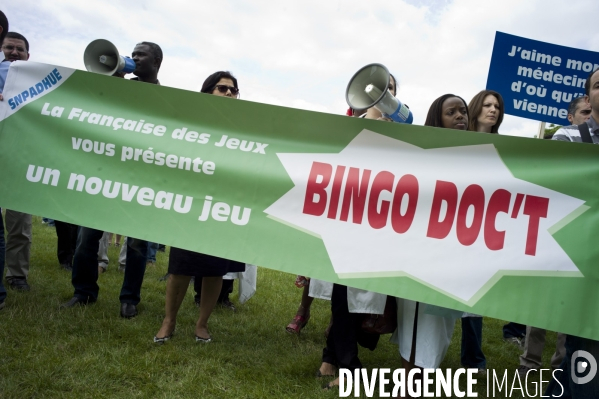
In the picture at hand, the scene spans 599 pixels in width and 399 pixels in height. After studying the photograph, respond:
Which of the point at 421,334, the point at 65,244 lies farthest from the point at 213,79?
the point at 65,244

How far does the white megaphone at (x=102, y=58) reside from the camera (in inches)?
Answer: 126

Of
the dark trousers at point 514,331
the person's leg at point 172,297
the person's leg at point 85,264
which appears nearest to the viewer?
the person's leg at point 172,297

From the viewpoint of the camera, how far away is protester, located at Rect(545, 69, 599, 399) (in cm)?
213

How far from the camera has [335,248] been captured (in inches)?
99.4

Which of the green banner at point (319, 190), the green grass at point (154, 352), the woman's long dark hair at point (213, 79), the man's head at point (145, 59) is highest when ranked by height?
the man's head at point (145, 59)

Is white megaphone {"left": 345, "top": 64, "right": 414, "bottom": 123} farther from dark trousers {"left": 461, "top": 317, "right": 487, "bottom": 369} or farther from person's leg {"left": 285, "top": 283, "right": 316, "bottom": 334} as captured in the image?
person's leg {"left": 285, "top": 283, "right": 316, "bottom": 334}

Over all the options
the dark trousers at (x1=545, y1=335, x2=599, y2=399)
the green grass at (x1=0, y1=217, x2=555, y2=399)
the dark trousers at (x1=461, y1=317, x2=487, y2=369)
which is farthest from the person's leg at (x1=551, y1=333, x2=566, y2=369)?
the dark trousers at (x1=545, y1=335, x2=599, y2=399)

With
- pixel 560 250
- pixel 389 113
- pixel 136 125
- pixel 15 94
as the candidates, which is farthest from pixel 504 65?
pixel 15 94

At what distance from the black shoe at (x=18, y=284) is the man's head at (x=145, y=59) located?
211 cm

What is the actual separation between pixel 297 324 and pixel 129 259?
1.47m

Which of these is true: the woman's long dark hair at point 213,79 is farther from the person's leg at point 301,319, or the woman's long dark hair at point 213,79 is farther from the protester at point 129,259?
the person's leg at point 301,319

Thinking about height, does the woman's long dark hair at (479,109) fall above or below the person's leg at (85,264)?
above

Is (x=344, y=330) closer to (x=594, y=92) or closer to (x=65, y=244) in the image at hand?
(x=594, y=92)

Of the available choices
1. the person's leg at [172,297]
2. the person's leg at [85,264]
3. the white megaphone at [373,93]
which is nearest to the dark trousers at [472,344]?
the white megaphone at [373,93]
